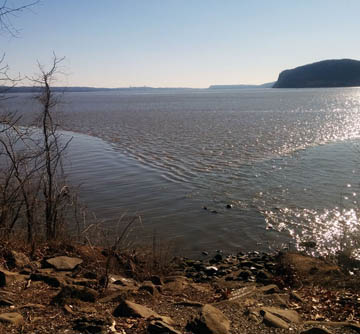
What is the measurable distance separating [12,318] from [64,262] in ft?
9.65

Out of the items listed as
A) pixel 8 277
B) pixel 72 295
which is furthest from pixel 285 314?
pixel 8 277

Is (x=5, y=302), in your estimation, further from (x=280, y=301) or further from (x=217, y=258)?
(x=217, y=258)

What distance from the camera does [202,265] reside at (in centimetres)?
989

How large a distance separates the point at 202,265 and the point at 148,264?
1563mm

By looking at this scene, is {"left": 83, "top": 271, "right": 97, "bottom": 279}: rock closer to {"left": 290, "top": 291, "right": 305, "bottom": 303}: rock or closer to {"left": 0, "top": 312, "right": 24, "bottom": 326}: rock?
{"left": 0, "top": 312, "right": 24, "bottom": 326}: rock

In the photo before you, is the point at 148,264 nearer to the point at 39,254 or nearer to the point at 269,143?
the point at 39,254

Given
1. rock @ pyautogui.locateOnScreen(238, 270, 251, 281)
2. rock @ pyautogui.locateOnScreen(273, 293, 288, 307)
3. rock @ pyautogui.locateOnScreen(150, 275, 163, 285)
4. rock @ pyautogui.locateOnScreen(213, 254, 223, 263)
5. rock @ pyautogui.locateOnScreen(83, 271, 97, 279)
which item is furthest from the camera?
rock @ pyautogui.locateOnScreen(213, 254, 223, 263)

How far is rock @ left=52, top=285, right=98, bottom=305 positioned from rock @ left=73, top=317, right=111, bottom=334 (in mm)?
737

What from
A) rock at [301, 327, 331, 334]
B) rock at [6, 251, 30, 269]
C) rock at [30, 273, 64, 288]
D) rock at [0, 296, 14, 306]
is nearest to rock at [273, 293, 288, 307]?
rock at [301, 327, 331, 334]

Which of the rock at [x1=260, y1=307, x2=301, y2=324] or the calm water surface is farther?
the calm water surface

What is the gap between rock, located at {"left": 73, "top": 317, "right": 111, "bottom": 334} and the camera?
498 cm

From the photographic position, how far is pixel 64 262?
315 inches

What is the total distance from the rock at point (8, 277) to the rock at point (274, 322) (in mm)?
4254

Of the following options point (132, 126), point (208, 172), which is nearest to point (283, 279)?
point (208, 172)
